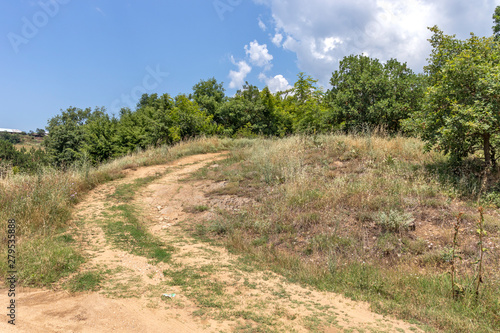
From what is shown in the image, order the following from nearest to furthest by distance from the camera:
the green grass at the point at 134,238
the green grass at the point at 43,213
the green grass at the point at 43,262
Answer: the green grass at the point at 43,262
the green grass at the point at 43,213
the green grass at the point at 134,238

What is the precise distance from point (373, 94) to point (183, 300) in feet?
41.0

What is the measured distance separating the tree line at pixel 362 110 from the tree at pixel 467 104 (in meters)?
0.02

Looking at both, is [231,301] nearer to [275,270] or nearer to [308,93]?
[275,270]

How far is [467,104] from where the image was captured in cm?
687

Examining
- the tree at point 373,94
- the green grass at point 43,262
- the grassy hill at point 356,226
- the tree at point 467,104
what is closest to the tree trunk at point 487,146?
the tree at point 467,104

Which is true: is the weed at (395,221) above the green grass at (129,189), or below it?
below

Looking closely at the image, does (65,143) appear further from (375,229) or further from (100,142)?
(375,229)

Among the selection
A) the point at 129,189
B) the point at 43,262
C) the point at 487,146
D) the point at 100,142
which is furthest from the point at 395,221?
the point at 100,142

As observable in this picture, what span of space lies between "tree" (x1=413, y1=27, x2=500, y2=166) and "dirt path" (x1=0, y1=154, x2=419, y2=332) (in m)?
4.98

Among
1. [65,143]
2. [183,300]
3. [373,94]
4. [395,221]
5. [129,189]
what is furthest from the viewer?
[65,143]

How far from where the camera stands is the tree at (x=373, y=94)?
41.8ft

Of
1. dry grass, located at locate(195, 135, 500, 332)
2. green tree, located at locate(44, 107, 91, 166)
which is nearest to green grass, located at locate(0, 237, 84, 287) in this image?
dry grass, located at locate(195, 135, 500, 332)

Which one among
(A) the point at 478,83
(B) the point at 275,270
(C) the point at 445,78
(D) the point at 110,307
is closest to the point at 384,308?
(B) the point at 275,270

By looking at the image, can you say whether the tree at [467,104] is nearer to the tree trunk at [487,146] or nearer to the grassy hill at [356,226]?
the tree trunk at [487,146]
